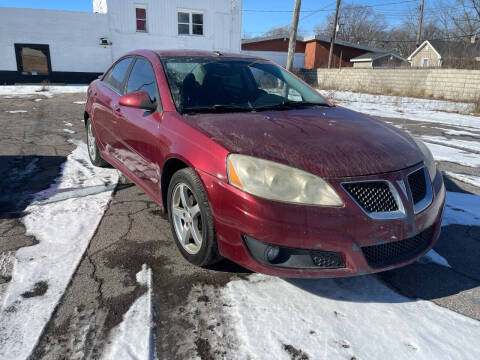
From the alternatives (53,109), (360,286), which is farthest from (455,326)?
(53,109)

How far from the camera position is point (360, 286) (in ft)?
8.05

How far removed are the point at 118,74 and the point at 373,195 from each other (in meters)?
3.29

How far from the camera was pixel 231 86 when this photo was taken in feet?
10.7

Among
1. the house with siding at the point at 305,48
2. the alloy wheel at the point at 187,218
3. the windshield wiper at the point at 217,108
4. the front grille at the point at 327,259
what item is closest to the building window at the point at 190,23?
the house with siding at the point at 305,48

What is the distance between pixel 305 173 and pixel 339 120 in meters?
1.03

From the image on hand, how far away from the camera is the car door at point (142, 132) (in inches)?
115

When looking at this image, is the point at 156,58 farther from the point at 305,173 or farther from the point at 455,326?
the point at 455,326

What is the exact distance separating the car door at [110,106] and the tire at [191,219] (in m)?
1.33

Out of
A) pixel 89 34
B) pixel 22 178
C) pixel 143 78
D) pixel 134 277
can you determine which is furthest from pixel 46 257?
pixel 89 34

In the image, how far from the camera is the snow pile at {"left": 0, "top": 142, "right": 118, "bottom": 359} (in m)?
1.97

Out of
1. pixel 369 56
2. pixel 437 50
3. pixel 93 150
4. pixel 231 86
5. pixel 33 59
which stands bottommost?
pixel 93 150

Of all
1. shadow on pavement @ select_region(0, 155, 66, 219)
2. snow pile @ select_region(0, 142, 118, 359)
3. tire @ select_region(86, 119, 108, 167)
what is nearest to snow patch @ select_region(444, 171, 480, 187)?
snow pile @ select_region(0, 142, 118, 359)

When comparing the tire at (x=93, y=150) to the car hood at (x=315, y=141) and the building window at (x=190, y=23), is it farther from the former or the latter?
the building window at (x=190, y=23)

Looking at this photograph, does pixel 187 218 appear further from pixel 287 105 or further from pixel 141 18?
pixel 141 18
